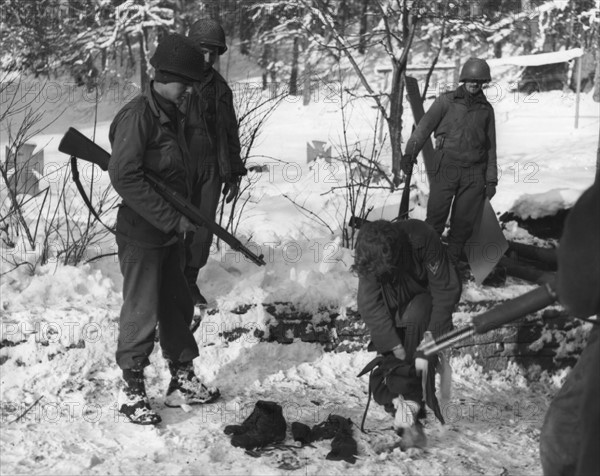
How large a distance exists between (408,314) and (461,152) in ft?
7.01

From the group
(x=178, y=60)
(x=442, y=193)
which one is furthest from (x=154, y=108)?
(x=442, y=193)

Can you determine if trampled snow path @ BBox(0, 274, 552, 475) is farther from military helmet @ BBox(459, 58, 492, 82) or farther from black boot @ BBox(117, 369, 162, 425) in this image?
military helmet @ BBox(459, 58, 492, 82)

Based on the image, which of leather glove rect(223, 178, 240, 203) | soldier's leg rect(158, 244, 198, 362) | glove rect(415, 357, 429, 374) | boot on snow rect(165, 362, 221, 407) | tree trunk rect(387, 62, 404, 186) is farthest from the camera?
tree trunk rect(387, 62, 404, 186)

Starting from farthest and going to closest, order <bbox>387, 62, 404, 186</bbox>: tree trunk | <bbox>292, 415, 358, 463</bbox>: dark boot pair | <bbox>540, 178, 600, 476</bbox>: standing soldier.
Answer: <bbox>387, 62, 404, 186</bbox>: tree trunk, <bbox>292, 415, 358, 463</bbox>: dark boot pair, <bbox>540, 178, 600, 476</bbox>: standing soldier

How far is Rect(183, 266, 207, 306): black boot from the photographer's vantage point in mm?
4852

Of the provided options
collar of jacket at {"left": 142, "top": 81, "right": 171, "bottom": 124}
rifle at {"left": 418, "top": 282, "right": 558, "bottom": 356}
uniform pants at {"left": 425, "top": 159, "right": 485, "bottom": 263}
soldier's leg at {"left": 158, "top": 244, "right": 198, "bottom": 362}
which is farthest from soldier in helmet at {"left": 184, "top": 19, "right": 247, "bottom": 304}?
rifle at {"left": 418, "top": 282, "right": 558, "bottom": 356}

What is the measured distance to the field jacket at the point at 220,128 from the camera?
465 centimetres

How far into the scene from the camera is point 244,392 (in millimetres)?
4379

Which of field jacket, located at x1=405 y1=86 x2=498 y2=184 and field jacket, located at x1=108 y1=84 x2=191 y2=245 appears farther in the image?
field jacket, located at x1=405 y1=86 x2=498 y2=184

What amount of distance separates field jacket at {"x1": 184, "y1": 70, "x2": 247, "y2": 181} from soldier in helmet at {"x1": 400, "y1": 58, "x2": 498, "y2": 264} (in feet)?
4.42

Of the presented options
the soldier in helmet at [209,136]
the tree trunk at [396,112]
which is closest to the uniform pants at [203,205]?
the soldier in helmet at [209,136]

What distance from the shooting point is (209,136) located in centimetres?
471

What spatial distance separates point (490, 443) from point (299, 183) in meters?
6.21

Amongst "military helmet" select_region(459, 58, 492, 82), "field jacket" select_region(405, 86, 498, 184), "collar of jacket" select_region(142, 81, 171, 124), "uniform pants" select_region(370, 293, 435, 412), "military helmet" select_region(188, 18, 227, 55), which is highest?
"military helmet" select_region(188, 18, 227, 55)
